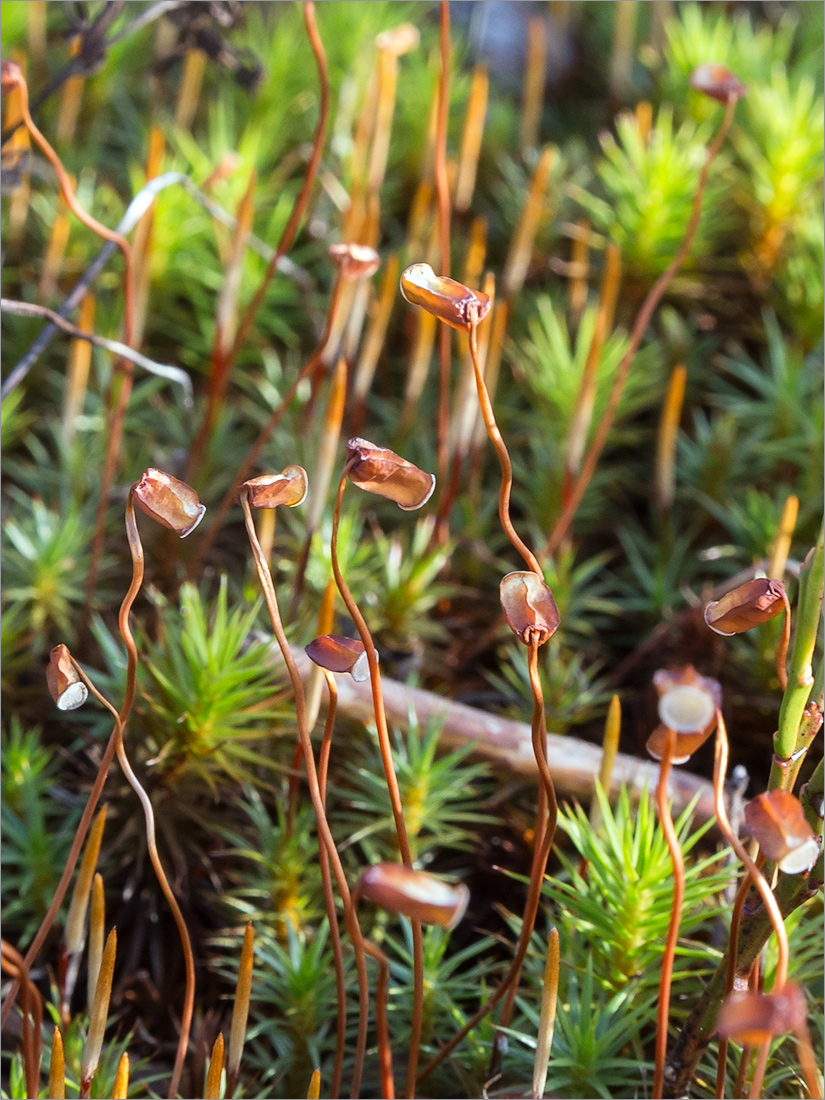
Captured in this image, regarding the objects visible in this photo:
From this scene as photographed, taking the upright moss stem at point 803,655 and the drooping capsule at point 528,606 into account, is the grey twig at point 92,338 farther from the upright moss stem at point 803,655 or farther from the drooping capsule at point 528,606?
the upright moss stem at point 803,655

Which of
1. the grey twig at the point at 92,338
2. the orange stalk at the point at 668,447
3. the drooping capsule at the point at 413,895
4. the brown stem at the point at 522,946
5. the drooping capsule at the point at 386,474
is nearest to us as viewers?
the drooping capsule at the point at 413,895

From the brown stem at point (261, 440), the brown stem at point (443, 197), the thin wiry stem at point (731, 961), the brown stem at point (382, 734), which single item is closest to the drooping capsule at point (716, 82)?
the brown stem at point (443, 197)

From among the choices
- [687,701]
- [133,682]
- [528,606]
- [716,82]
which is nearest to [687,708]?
[687,701]

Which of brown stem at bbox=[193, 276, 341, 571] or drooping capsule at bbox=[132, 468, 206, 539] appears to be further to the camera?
brown stem at bbox=[193, 276, 341, 571]

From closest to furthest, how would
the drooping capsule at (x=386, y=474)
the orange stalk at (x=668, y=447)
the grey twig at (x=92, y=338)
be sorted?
the drooping capsule at (x=386, y=474), the grey twig at (x=92, y=338), the orange stalk at (x=668, y=447)

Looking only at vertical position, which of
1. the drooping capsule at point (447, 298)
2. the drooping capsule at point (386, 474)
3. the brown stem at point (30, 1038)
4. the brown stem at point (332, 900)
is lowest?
the brown stem at point (30, 1038)

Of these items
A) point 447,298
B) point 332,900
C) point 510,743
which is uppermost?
point 447,298

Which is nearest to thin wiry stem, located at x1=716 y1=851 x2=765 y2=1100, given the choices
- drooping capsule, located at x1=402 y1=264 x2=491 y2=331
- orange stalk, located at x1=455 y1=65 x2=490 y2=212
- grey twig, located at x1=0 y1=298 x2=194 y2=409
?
drooping capsule, located at x1=402 y1=264 x2=491 y2=331

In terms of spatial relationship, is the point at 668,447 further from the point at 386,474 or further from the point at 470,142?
the point at 386,474

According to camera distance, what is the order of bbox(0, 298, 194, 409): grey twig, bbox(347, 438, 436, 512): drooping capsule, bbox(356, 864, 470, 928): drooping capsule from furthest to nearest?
1. bbox(0, 298, 194, 409): grey twig
2. bbox(347, 438, 436, 512): drooping capsule
3. bbox(356, 864, 470, 928): drooping capsule

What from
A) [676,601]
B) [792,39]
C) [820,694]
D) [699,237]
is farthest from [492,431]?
[792,39]

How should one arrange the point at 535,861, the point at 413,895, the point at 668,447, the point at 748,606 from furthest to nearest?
1. the point at 668,447
2. the point at 535,861
3. the point at 748,606
4. the point at 413,895

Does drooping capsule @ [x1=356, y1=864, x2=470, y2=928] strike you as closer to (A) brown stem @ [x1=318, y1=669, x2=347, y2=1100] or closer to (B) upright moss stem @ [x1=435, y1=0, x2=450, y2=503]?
(A) brown stem @ [x1=318, y1=669, x2=347, y2=1100]
